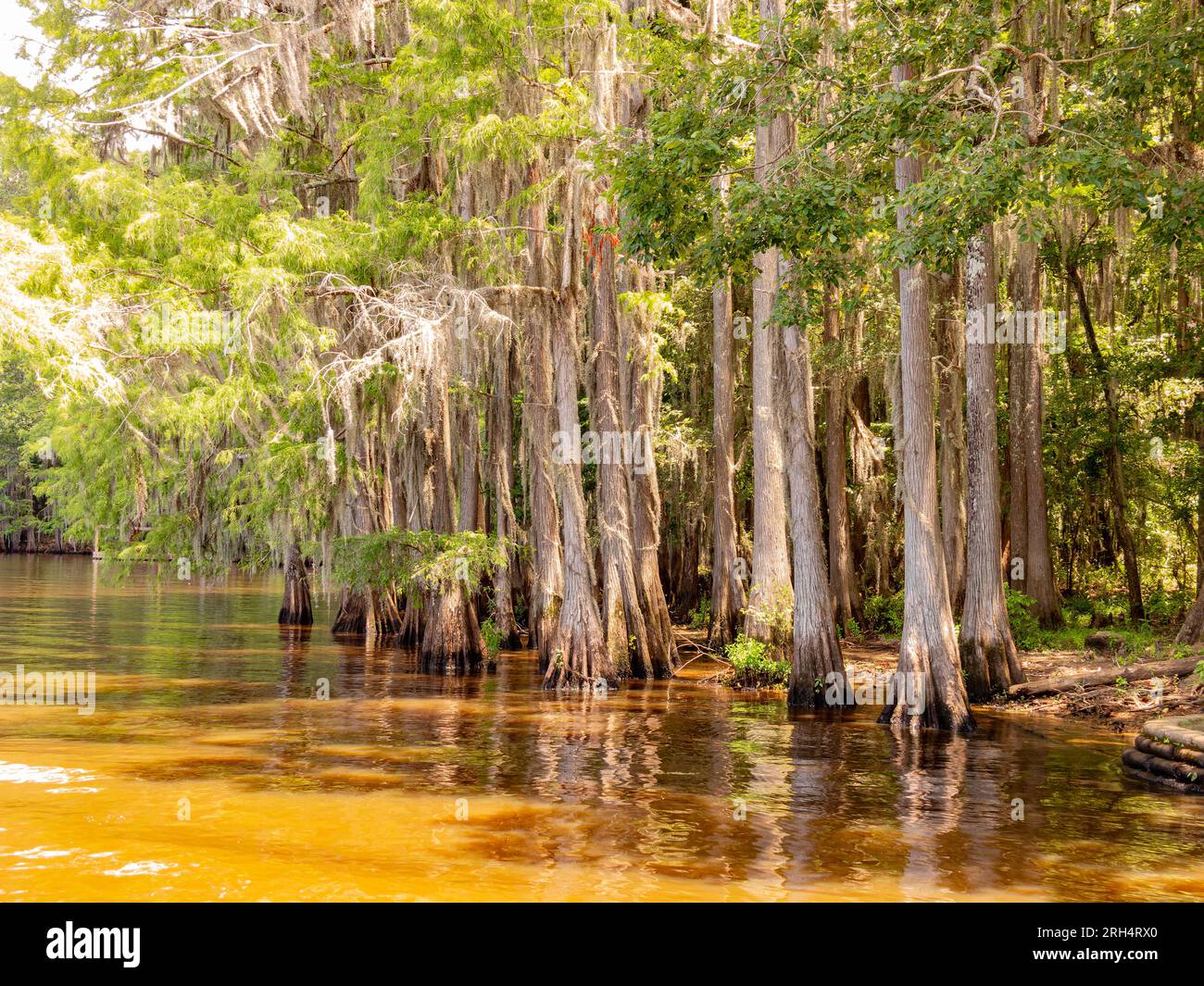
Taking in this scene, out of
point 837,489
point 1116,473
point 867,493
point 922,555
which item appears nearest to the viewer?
point 922,555

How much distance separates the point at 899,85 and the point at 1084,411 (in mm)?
14098

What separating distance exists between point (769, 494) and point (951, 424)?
3.60m

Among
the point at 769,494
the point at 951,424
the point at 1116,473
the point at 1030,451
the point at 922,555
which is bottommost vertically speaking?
the point at 922,555

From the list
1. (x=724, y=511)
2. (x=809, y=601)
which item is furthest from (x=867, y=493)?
Result: (x=809, y=601)

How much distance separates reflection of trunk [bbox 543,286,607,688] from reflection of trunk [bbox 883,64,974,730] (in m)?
4.75

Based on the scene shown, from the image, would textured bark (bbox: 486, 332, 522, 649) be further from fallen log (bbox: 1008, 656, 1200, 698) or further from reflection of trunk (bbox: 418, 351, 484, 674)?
fallen log (bbox: 1008, 656, 1200, 698)

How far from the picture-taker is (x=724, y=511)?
71.6 ft

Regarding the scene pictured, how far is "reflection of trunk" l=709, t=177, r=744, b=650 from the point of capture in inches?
854

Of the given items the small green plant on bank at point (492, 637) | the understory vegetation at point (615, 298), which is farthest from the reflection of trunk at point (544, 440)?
the small green plant on bank at point (492, 637)

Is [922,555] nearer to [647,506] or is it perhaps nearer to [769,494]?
[769,494]

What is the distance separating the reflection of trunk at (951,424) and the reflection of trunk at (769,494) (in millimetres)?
2983

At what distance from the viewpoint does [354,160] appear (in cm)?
2245

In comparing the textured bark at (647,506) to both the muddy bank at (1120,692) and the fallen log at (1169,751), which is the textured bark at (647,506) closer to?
the muddy bank at (1120,692)

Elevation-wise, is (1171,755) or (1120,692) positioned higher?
(1120,692)
